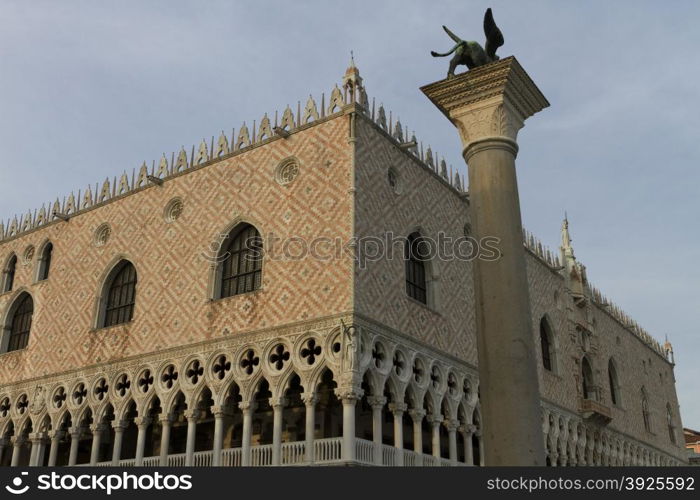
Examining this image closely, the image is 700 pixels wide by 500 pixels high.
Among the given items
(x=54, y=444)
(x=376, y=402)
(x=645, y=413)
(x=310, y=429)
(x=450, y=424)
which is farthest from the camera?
(x=645, y=413)

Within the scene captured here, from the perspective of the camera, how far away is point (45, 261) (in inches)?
764

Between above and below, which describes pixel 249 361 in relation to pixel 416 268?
below

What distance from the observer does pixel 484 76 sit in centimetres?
813

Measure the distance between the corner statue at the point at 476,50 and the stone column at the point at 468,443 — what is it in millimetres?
8994

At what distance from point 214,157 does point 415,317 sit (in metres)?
5.57

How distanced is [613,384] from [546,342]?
17.3 feet

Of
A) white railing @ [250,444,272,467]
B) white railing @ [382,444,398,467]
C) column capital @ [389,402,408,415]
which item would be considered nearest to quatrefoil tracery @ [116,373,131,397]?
white railing @ [250,444,272,467]

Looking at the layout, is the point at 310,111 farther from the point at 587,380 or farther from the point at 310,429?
the point at 587,380

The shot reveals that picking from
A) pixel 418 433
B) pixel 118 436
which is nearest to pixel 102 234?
pixel 118 436

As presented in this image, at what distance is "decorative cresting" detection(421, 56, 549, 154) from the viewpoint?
7.96 m

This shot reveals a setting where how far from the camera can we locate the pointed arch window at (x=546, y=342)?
2062 centimetres

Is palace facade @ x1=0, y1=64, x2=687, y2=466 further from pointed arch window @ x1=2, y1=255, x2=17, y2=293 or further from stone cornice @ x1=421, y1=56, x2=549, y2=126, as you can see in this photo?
stone cornice @ x1=421, y1=56, x2=549, y2=126

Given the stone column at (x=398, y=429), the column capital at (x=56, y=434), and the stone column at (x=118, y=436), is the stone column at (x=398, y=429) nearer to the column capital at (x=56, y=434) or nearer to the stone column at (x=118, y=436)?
the stone column at (x=118, y=436)
